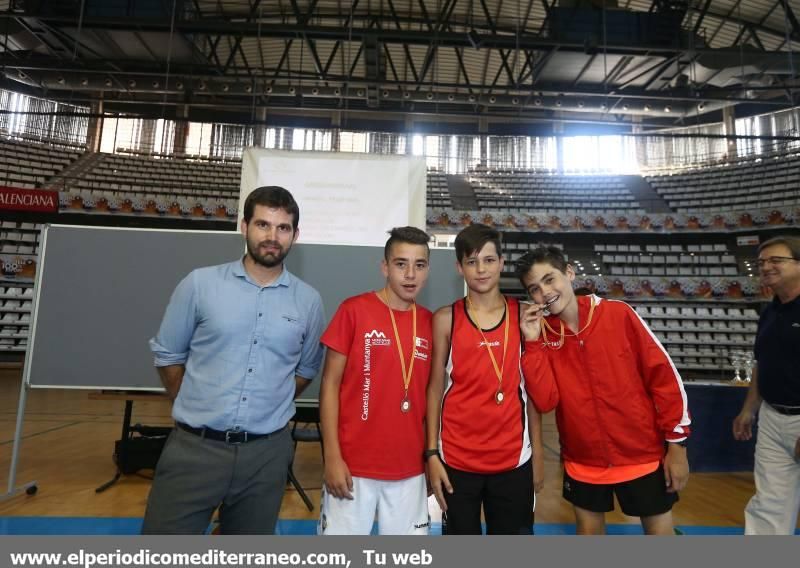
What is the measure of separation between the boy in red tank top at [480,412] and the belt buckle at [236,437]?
0.62 m

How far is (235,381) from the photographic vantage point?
140 cm

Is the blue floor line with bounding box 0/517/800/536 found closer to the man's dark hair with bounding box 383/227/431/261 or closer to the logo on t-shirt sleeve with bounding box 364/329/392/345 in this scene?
the logo on t-shirt sleeve with bounding box 364/329/392/345

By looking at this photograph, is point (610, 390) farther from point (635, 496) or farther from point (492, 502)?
point (492, 502)

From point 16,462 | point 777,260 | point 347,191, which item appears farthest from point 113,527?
point 777,260

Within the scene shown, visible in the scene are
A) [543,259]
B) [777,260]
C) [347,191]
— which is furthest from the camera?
[347,191]

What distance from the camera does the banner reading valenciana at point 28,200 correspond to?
38.1ft

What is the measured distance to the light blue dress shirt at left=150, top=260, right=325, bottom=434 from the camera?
4.52 feet

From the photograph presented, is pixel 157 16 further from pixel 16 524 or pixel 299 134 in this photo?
pixel 16 524

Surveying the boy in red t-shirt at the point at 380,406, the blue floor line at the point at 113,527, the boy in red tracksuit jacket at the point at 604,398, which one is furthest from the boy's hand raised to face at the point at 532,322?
the blue floor line at the point at 113,527

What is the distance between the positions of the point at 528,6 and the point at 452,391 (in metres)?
15.5

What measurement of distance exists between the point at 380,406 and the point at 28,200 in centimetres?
1492

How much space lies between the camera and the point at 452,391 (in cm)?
151

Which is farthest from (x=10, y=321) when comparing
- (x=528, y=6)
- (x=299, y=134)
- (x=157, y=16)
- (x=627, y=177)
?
(x=627, y=177)

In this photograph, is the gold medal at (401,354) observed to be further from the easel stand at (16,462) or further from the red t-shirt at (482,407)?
the easel stand at (16,462)
